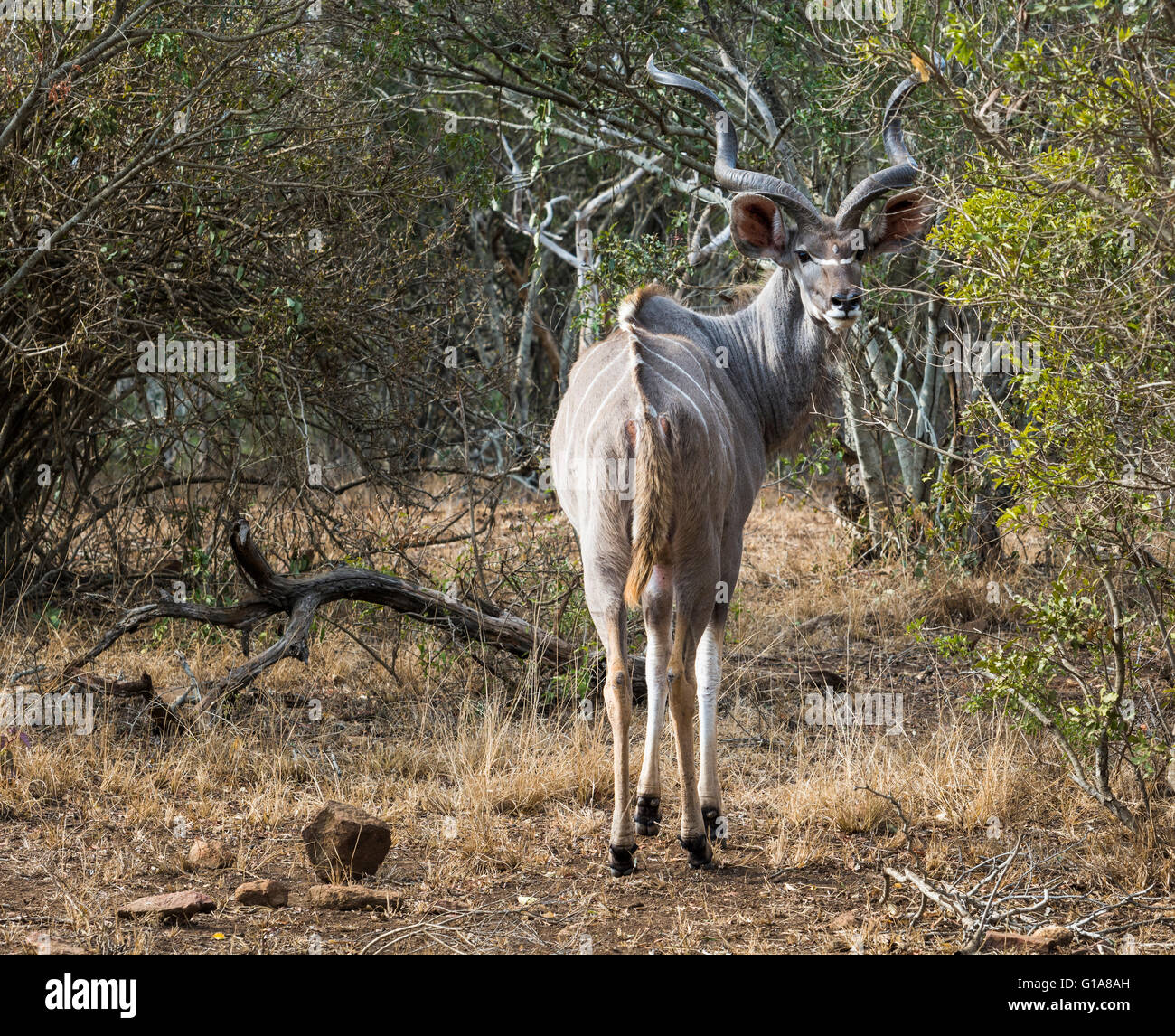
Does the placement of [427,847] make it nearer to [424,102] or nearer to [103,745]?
[103,745]

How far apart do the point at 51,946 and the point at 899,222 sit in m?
4.58

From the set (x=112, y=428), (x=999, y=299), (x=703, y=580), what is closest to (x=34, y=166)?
(x=112, y=428)

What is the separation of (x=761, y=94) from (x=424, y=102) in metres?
4.13

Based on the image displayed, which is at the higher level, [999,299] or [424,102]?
[424,102]

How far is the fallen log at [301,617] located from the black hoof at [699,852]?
1578mm

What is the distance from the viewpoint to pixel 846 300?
5.49 metres

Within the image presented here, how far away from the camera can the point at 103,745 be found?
18.5 ft

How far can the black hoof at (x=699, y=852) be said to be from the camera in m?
4.77

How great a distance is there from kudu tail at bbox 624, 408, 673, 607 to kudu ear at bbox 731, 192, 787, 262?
1.50 meters
